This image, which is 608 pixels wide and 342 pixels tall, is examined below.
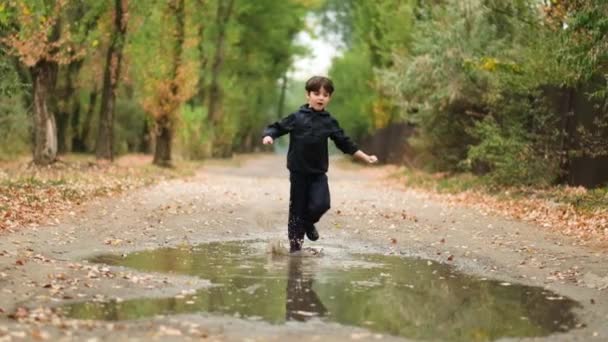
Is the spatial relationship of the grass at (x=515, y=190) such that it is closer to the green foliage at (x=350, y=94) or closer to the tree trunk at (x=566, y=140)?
the tree trunk at (x=566, y=140)

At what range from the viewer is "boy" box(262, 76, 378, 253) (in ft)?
33.1

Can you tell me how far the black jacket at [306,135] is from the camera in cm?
1009

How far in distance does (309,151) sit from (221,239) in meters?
2.38

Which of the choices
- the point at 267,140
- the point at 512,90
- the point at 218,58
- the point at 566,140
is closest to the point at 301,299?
the point at 267,140

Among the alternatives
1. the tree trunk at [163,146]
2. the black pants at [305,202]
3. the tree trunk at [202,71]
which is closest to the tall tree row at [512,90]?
the black pants at [305,202]

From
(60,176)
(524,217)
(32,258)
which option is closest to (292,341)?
(32,258)

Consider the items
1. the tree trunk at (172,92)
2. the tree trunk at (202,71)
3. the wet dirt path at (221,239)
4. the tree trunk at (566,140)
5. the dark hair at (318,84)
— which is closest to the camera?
the wet dirt path at (221,239)

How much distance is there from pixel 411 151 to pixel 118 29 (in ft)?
41.9

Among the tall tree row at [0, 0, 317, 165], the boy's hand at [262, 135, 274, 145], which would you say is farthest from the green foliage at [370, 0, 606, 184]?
the tall tree row at [0, 0, 317, 165]

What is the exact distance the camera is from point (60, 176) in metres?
21.5

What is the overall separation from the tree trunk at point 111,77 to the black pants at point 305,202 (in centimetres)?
1955

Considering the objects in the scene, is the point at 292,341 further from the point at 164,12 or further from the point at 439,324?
the point at 164,12

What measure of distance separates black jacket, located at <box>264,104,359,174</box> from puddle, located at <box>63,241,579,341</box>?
3.55 ft

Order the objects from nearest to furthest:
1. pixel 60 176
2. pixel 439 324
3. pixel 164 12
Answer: pixel 439 324 → pixel 60 176 → pixel 164 12
